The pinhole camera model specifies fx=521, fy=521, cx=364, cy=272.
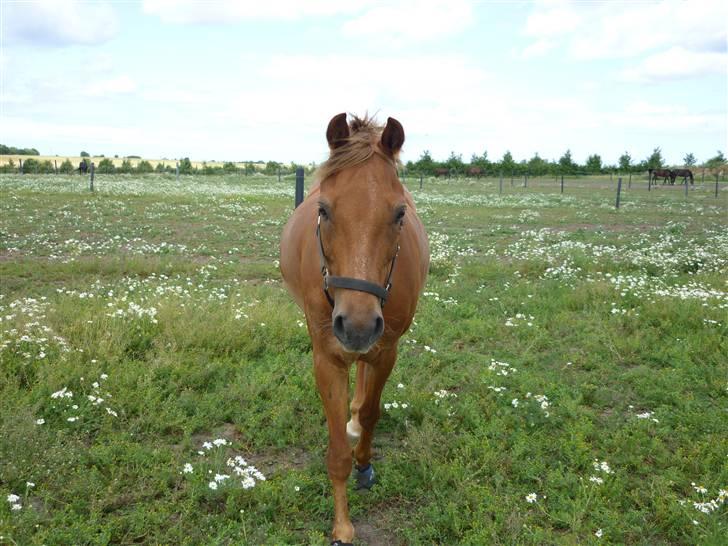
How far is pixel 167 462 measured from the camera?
393cm

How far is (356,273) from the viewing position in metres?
2.69

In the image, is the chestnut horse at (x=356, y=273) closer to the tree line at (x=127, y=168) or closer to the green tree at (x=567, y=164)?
the tree line at (x=127, y=168)

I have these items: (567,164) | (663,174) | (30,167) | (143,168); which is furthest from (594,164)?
(30,167)

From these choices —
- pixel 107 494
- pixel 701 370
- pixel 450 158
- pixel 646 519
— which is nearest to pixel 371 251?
pixel 107 494

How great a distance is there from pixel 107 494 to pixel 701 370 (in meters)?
5.78

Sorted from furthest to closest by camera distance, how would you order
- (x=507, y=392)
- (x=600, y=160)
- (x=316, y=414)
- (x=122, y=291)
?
(x=600, y=160) → (x=122, y=291) → (x=507, y=392) → (x=316, y=414)

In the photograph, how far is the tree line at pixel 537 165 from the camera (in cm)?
6556

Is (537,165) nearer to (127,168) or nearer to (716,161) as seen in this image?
(716,161)

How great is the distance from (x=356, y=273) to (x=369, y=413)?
5.69 feet

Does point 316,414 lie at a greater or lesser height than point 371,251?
lesser

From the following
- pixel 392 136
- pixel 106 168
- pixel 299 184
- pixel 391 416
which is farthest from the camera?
pixel 106 168

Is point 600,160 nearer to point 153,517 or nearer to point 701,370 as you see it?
point 701,370

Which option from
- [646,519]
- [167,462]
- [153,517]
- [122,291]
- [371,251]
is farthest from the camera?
[122,291]

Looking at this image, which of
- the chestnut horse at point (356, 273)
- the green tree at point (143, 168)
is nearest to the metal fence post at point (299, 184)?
the chestnut horse at point (356, 273)
